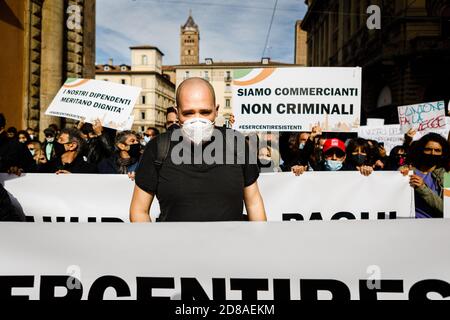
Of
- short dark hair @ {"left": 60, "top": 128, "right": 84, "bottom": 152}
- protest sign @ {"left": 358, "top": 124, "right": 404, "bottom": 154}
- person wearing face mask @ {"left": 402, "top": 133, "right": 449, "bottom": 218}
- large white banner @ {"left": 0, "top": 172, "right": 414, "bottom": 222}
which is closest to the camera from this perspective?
person wearing face mask @ {"left": 402, "top": 133, "right": 449, "bottom": 218}

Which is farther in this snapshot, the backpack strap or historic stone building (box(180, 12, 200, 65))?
historic stone building (box(180, 12, 200, 65))

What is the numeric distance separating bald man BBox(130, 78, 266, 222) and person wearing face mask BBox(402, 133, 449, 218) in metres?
2.00

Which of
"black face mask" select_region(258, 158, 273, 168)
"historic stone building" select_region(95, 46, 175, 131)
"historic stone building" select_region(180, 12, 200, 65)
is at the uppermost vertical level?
"historic stone building" select_region(180, 12, 200, 65)

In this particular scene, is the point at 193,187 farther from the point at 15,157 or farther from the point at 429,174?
the point at 15,157

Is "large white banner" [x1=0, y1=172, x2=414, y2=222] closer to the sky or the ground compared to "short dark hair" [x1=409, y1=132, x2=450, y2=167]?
closer to the ground

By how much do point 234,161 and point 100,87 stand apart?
4016mm

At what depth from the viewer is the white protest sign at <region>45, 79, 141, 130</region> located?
18.0ft

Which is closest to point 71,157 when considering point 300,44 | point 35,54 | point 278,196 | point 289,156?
point 278,196

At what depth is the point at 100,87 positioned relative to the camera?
563 centimetres

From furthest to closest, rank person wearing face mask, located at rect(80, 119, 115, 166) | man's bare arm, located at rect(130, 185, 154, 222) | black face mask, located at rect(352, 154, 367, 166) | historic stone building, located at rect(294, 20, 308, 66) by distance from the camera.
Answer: historic stone building, located at rect(294, 20, 308, 66), person wearing face mask, located at rect(80, 119, 115, 166), black face mask, located at rect(352, 154, 367, 166), man's bare arm, located at rect(130, 185, 154, 222)

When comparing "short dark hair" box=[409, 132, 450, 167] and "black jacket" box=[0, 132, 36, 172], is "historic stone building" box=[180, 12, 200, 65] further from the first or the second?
"short dark hair" box=[409, 132, 450, 167]

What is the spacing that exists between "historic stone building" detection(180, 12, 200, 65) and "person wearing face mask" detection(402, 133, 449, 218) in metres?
121

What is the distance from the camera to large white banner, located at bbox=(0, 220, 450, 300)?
6.63ft

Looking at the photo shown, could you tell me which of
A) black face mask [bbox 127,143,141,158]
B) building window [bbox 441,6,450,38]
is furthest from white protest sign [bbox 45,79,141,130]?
building window [bbox 441,6,450,38]
